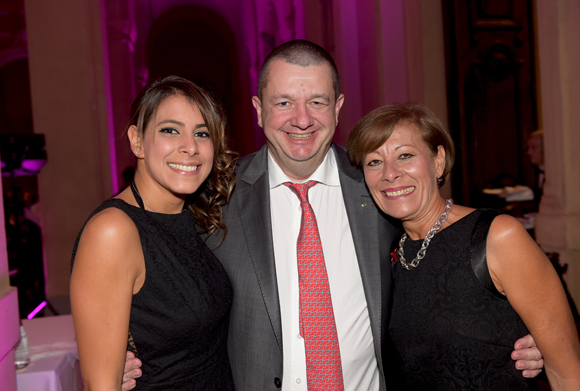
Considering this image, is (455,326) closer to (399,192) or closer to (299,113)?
(399,192)

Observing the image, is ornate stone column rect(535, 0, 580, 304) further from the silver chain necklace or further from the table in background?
the table in background

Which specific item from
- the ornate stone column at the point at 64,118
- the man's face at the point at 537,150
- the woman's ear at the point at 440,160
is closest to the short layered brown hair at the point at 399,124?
the woman's ear at the point at 440,160

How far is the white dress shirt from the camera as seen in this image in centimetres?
172

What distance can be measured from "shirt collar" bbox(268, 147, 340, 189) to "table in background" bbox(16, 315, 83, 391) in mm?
1480

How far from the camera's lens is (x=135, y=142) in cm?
163

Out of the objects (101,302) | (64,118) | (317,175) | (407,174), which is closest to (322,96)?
(317,175)

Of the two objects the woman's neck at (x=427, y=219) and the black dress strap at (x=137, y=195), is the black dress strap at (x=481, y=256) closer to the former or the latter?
the woman's neck at (x=427, y=219)

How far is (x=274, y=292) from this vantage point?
169 centimetres

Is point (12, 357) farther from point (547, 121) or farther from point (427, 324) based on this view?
point (547, 121)

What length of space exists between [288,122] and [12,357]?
143cm

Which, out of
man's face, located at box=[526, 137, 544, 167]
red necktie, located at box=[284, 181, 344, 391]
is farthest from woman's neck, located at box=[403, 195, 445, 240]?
man's face, located at box=[526, 137, 544, 167]

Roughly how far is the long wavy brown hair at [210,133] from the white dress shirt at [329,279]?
22cm

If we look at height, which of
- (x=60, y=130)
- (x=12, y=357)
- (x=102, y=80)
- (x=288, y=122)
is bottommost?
(x=12, y=357)

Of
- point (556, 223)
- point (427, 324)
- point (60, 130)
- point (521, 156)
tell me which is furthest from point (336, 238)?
point (60, 130)
